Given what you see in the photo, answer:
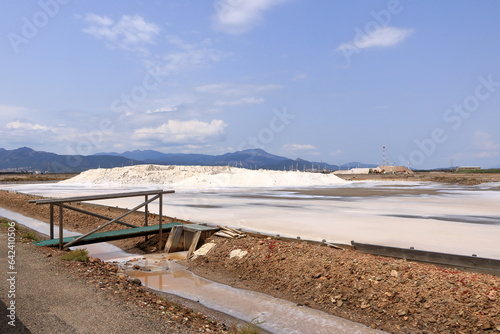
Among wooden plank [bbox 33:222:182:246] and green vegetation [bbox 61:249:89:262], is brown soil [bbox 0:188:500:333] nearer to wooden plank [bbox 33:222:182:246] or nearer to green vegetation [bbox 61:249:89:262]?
green vegetation [bbox 61:249:89:262]

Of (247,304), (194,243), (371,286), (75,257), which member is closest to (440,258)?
(371,286)

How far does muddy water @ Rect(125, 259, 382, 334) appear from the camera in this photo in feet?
23.7

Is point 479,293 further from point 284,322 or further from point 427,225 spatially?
point 427,225

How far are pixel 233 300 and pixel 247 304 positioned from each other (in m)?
0.41

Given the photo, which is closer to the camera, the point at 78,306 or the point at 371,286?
the point at 78,306

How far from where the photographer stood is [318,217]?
63.9ft

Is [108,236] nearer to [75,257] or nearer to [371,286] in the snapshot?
[75,257]

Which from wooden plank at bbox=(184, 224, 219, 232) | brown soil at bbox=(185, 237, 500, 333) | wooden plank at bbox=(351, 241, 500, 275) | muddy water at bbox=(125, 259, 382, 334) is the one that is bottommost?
muddy water at bbox=(125, 259, 382, 334)

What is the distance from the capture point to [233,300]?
8.79 metres

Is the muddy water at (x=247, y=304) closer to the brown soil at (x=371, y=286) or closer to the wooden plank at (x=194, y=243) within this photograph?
the brown soil at (x=371, y=286)

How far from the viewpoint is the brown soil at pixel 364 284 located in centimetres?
710

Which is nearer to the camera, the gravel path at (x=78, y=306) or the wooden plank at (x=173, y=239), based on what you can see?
the gravel path at (x=78, y=306)

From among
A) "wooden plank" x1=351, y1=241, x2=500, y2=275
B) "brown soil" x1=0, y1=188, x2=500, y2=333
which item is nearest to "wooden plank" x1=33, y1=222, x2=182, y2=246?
"brown soil" x1=0, y1=188, x2=500, y2=333

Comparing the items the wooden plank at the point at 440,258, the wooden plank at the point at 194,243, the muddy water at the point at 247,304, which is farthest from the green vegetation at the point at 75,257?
the wooden plank at the point at 440,258
